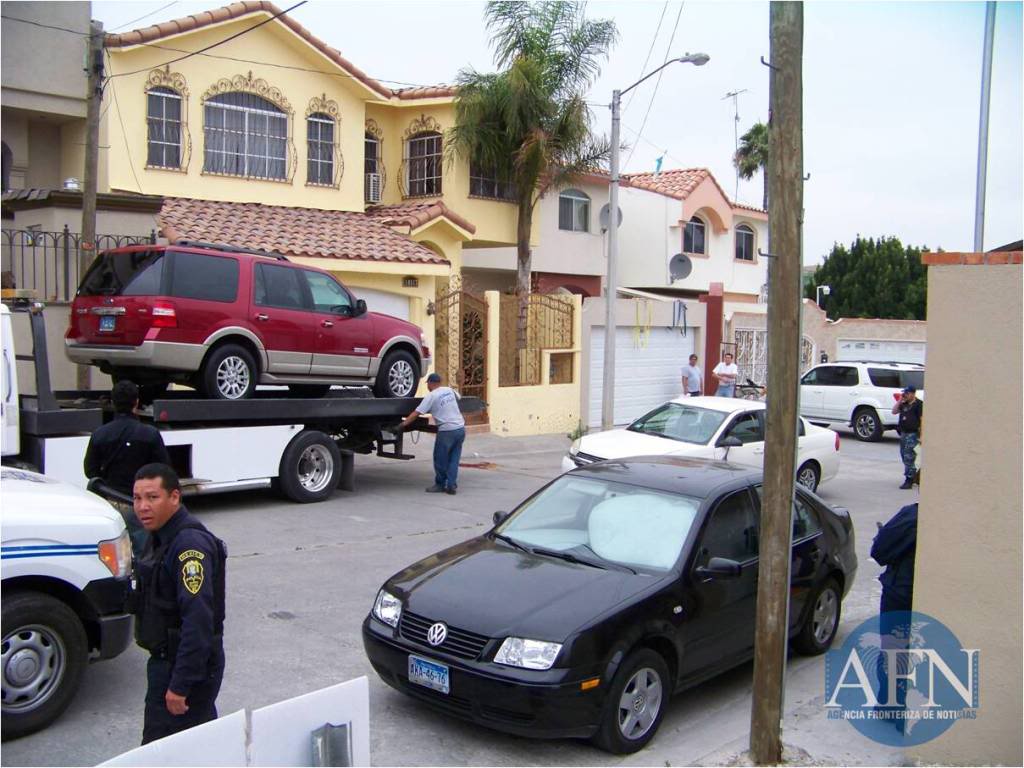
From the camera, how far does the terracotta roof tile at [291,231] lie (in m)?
16.6

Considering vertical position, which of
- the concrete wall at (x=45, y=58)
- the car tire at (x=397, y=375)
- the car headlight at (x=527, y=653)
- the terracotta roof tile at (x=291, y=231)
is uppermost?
the concrete wall at (x=45, y=58)

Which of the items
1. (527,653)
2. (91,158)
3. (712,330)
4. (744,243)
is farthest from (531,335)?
(744,243)

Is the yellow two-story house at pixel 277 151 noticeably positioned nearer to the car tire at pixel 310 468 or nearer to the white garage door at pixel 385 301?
the white garage door at pixel 385 301

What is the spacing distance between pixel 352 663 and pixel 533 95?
16.6 meters

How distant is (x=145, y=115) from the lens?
17.7 m

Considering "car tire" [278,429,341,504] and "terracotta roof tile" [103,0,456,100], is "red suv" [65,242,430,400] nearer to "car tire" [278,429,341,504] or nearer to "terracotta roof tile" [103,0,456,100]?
"car tire" [278,429,341,504]

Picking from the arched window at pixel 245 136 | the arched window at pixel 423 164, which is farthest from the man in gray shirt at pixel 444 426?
the arched window at pixel 423 164

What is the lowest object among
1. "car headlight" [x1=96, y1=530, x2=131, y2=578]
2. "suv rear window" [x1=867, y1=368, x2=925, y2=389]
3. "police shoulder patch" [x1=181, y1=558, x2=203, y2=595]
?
"car headlight" [x1=96, y1=530, x2=131, y2=578]

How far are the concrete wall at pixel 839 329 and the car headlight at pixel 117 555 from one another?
81.5ft

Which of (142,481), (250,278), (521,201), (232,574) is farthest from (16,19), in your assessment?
(142,481)

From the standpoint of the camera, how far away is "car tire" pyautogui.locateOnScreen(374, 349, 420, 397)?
43.5 feet

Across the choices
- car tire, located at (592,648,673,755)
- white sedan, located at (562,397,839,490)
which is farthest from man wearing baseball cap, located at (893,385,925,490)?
car tire, located at (592,648,673,755)

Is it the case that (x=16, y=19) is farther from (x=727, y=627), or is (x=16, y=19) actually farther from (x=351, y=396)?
(x=727, y=627)

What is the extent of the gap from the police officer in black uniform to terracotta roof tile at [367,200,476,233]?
16.2 metres
